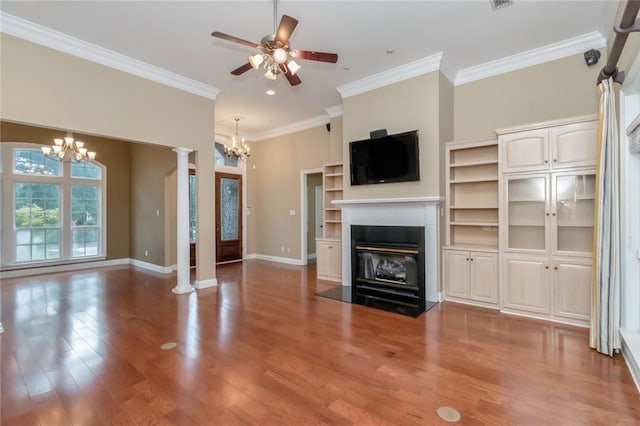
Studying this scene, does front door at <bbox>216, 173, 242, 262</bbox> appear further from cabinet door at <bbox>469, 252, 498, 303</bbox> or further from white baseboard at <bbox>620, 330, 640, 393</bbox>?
white baseboard at <bbox>620, 330, 640, 393</bbox>

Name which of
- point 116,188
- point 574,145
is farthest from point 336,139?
point 116,188

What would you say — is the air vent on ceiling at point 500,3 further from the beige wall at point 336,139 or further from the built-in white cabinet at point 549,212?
the beige wall at point 336,139

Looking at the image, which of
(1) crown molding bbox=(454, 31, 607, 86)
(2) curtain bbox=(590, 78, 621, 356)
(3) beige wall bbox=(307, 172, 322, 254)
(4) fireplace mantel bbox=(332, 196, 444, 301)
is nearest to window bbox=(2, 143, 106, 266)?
(3) beige wall bbox=(307, 172, 322, 254)

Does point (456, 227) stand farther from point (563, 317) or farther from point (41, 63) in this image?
point (41, 63)

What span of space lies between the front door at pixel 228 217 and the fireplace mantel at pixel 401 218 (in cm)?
403

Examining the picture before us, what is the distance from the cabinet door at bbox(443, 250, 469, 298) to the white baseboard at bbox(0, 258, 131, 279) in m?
7.87

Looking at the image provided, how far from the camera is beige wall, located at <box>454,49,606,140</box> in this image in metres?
3.96

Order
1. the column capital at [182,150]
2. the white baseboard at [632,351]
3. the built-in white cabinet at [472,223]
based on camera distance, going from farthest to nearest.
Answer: the column capital at [182,150] < the built-in white cabinet at [472,223] < the white baseboard at [632,351]

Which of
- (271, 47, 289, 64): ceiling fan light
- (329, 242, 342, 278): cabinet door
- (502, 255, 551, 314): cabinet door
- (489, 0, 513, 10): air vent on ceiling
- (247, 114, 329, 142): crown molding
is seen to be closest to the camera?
(271, 47, 289, 64): ceiling fan light

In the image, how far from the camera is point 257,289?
5.34m

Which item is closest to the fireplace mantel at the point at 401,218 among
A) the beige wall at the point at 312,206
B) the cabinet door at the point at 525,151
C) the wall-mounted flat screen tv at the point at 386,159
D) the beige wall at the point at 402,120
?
the beige wall at the point at 402,120

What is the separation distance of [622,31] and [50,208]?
9.88m

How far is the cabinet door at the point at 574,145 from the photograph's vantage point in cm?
347

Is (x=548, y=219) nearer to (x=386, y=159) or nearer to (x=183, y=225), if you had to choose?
(x=386, y=159)
